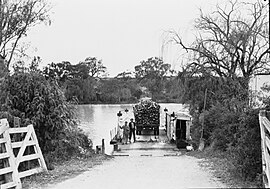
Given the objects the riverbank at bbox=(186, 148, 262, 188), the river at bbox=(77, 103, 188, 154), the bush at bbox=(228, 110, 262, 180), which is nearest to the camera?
the riverbank at bbox=(186, 148, 262, 188)

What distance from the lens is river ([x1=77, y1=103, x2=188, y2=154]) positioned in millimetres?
27188

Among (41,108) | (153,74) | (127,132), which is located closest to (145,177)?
(41,108)

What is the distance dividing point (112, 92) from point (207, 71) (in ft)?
73.3

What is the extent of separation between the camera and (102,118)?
3741cm

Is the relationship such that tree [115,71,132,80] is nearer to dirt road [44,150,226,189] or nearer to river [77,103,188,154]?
river [77,103,188,154]

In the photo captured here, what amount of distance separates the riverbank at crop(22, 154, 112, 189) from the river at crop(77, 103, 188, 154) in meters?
9.62

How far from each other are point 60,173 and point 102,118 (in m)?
26.3

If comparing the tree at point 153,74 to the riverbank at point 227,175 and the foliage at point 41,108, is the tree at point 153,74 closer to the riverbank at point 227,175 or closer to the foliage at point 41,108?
the foliage at point 41,108

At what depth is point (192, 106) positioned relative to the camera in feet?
80.3

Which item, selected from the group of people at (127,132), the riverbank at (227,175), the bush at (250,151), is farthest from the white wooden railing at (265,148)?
the group of people at (127,132)

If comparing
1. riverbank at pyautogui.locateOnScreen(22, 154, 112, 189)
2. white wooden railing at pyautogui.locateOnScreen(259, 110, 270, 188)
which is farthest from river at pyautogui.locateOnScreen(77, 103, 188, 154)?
white wooden railing at pyautogui.locateOnScreen(259, 110, 270, 188)

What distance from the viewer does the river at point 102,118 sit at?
89.2 ft

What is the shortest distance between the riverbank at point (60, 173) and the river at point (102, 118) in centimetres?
962

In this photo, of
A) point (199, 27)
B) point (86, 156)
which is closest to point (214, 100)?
point (199, 27)
